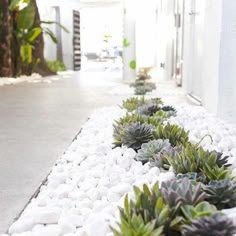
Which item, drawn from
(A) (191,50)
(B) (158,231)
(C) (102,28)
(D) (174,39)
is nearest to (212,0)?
(A) (191,50)

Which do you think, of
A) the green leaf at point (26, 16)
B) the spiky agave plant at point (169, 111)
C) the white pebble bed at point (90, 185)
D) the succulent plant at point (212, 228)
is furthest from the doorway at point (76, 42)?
the succulent plant at point (212, 228)

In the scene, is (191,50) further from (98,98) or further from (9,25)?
(9,25)

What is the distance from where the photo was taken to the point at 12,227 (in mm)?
1058

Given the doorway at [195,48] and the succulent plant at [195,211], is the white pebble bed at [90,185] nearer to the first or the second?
the succulent plant at [195,211]

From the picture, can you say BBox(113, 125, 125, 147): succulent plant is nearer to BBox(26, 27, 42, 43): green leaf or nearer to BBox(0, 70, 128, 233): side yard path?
BBox(0, 70, 128, 233): side yard path

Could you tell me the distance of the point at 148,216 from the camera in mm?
872

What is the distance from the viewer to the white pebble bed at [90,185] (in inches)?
40.1

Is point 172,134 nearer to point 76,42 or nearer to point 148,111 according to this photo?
point 148,111

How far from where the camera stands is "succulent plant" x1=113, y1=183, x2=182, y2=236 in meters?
0.81

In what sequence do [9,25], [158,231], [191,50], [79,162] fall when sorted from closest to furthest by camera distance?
[158,231]
[79,162]
[191,50]
[9,25]

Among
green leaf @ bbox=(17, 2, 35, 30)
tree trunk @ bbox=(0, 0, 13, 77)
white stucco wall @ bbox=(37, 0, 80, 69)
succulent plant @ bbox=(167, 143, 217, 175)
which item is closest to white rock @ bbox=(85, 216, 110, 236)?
succulent plant @ bbox=(167, 143, 217, 175)

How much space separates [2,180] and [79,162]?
0.34 m

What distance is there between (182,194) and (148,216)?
0.12m

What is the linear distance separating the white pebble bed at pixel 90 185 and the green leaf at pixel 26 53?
5.13m
